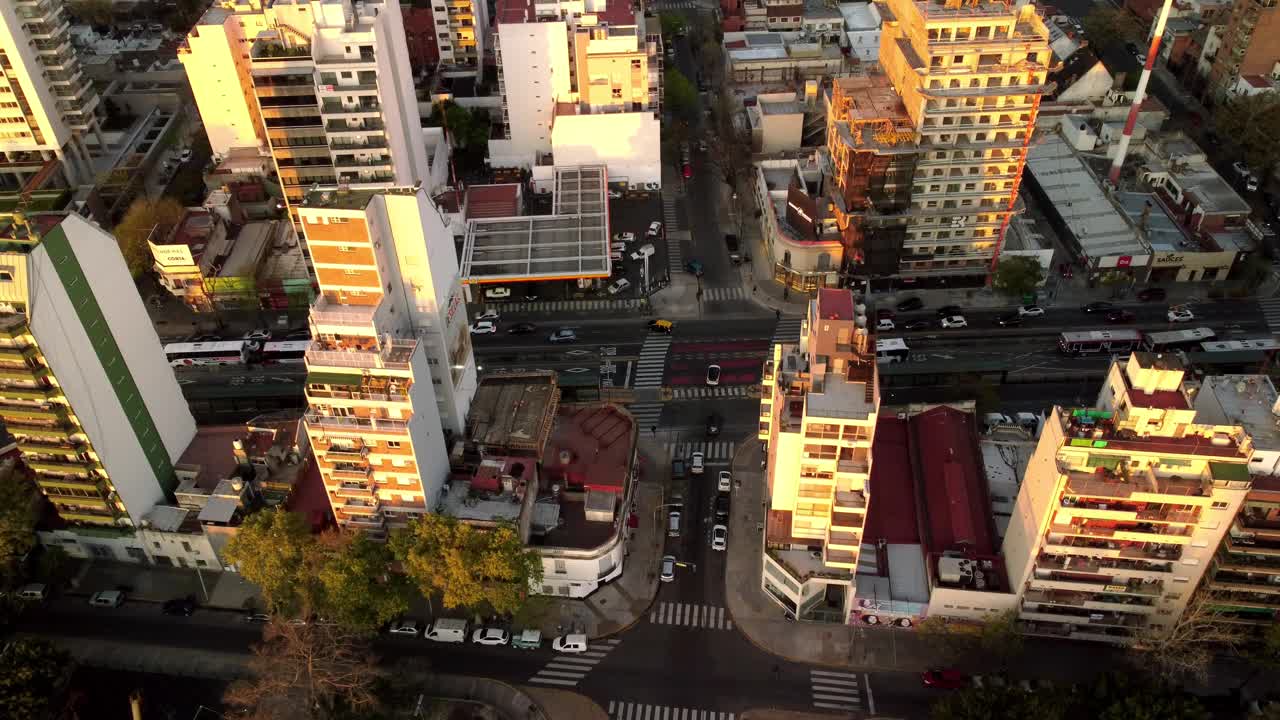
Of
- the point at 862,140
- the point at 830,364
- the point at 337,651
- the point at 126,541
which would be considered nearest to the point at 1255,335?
the point at 862,140

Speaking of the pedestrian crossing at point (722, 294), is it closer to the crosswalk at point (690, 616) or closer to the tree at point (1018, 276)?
the tree at point (1018, 276)

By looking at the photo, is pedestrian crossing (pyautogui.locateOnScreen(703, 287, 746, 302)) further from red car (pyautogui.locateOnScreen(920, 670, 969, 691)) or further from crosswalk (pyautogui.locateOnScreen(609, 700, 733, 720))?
crosswalk (pyautogui.locateOnScreen(609, 700, 733, 720))

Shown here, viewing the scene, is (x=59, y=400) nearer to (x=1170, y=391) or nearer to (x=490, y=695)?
(x=490, y=695)

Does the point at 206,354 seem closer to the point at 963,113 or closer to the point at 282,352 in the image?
the point at 282,352

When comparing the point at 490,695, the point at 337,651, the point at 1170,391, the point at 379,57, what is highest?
the point at 379,57

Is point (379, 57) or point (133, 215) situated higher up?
point (379, 57)

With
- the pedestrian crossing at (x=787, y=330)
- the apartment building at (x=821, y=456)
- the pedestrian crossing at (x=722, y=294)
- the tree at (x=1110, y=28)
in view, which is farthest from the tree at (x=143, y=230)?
the tree at (x=1110, y=28)
